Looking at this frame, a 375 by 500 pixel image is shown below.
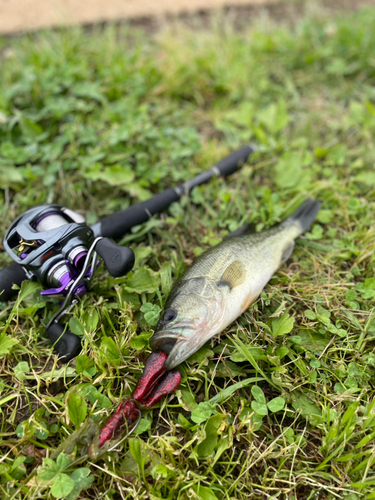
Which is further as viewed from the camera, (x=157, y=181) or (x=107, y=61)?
(x=107, y=61)

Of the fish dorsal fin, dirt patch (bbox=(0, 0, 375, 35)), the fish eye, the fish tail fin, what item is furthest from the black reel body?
dirt patch (bbox=(0, 0, 375, 35))

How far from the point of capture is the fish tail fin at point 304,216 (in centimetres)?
308

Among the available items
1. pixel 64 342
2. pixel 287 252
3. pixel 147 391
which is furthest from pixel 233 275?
pixel 64 342

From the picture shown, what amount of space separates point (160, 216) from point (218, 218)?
51 centimetres

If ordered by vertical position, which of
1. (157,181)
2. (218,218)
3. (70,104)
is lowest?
(218,218)

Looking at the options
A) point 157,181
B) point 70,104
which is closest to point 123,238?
point 157,181

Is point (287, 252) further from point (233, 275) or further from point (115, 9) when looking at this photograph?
point (115, 9)

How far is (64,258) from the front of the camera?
232 centimetres

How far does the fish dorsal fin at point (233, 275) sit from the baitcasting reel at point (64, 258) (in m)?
0.61

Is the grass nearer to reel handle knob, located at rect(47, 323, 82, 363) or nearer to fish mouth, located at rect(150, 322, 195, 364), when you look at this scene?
reel handle knob, located at rect(47, 323, 82, 363)

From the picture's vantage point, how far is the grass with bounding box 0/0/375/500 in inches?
79.2

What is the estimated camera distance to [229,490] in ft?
6.32

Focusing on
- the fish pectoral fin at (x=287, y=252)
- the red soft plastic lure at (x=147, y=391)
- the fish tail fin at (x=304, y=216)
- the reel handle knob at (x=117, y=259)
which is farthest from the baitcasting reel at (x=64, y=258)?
the fish tail fin at (x=304, y=216)

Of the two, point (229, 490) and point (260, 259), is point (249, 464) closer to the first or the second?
point (229, 490)
